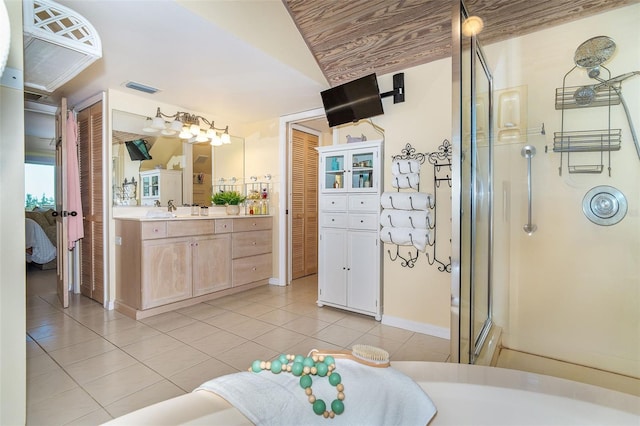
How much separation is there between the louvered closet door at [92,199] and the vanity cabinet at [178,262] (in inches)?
12.8

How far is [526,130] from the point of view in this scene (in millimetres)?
2219

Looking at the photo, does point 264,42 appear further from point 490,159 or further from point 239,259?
point 239,259

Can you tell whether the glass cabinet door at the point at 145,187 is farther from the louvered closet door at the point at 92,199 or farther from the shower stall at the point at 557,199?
the shower stall at the point at 557,199

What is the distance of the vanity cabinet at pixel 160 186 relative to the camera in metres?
3.56

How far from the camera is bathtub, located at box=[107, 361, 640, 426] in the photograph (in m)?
0.83

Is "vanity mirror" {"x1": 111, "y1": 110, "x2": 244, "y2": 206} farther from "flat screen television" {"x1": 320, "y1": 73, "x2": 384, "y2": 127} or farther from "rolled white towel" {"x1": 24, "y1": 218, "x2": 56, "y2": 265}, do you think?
"rolled white towel" {"x1": 24, "y1": 218, "x2": 56, "y2": 265}

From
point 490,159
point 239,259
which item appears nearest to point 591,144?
point 490,159

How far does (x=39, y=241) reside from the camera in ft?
15.6

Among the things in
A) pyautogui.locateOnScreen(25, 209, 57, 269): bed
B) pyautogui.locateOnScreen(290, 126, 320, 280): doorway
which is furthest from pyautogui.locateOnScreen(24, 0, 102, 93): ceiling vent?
pyautogui.locateOnScreen(25, 209, 57, 269): bed

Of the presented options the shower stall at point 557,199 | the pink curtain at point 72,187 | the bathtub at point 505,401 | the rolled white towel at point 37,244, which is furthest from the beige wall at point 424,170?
the rolled white towel at point 37,244

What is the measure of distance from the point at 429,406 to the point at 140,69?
125 inches

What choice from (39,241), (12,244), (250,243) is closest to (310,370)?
(12,244)

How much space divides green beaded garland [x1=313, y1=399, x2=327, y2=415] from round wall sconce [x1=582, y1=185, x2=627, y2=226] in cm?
219

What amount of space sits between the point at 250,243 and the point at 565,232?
3.15m
